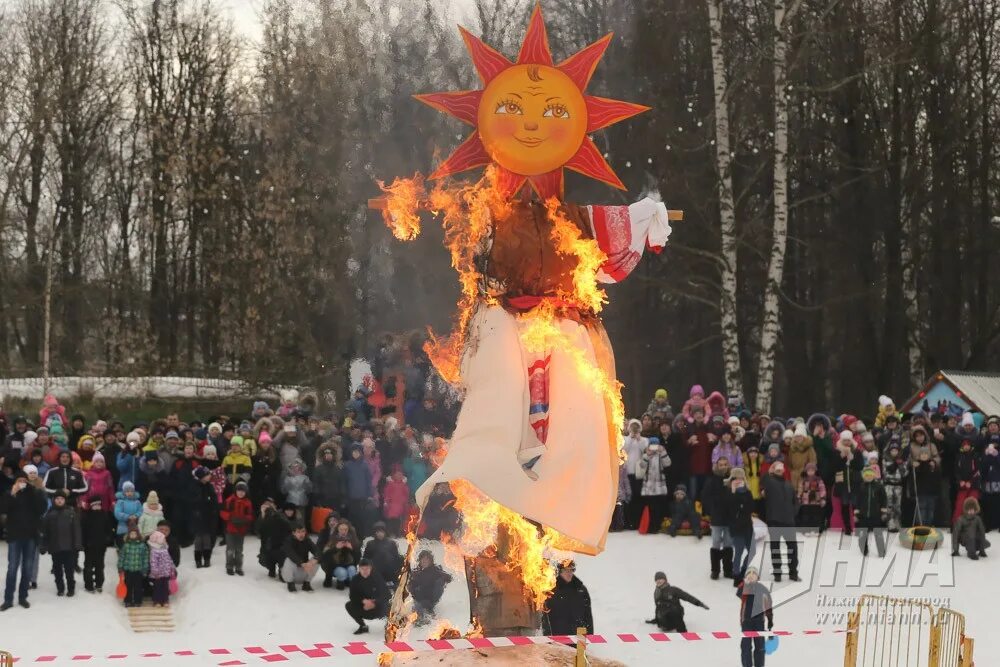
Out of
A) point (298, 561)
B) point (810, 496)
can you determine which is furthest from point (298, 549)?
point (810, 496)

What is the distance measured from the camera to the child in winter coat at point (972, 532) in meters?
18.1

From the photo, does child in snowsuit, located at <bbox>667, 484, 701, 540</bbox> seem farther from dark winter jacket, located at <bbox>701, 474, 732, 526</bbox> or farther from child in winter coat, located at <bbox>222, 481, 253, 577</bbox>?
child in winter coat, located at <bbox>222, 481, 253, 577</bbox>

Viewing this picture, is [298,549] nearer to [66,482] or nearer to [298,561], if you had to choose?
[298,561]

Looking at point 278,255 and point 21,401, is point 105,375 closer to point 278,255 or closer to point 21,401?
point 21,401

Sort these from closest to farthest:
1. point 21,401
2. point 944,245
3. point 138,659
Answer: point 138,659
point 21,401
point 944,245

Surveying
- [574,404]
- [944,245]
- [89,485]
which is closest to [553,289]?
[574,404]

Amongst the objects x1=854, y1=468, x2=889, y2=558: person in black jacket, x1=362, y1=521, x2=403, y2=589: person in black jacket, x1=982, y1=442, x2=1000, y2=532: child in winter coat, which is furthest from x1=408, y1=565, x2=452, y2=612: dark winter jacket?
x1=982, y1=442, x2=1000, y2=532: child in winter coat

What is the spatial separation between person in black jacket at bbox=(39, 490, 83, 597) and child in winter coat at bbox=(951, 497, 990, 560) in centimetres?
1016

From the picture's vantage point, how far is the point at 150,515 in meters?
16.3

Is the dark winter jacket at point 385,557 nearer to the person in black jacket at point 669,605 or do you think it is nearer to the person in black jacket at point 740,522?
the person in black jacket at point 669,605

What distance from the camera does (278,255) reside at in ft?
90.3

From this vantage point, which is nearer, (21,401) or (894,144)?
(21,401)

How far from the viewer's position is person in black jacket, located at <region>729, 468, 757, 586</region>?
16.7 meters

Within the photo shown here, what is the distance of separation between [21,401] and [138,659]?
1267 centimetres
